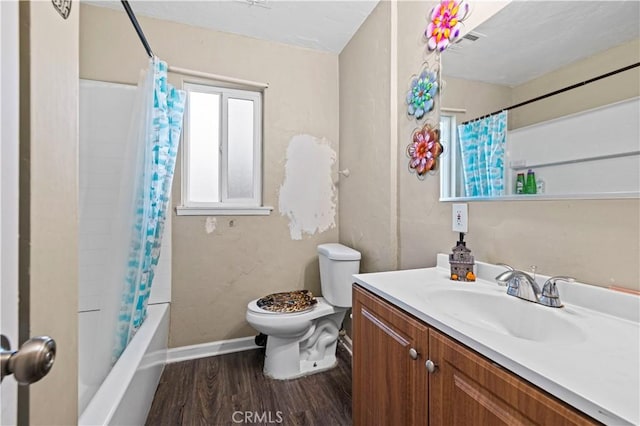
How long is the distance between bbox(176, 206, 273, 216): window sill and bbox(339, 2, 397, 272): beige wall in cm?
62

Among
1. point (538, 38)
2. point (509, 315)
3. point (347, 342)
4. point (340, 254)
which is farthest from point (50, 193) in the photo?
point (347, 342)

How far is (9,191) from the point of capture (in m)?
0.39

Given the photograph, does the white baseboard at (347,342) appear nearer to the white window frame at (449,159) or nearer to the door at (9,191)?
the white window frame at (449,159)

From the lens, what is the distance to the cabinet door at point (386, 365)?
2.65ft

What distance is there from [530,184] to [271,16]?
179cm

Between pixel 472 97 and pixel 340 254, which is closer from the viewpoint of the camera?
pixel 472 97

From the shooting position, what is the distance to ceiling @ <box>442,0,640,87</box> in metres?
0.81

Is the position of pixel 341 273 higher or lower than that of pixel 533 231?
lower

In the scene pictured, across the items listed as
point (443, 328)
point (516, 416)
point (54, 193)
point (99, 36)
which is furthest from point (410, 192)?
point (99, 36)

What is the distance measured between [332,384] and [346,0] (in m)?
2.27

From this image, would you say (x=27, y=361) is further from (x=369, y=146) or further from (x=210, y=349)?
(x=210, y=349)

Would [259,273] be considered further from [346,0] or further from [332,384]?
[346,0]

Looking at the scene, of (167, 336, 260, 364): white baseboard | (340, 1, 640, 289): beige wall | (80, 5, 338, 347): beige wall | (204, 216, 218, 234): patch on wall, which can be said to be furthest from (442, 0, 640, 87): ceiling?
(167, 336, 260, 364): white baseboard

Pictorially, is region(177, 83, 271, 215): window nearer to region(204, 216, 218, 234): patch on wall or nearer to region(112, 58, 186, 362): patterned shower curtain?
region(204, 216, 218, 234): patch on wall
